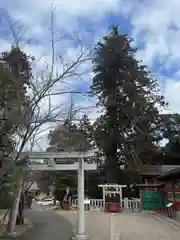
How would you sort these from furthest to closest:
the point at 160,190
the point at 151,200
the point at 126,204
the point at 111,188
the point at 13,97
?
the point at 111,188
the point at 126,204
the point at 151,200
the point at 160,190
the point at 13,97

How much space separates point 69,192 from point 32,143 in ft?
38.8

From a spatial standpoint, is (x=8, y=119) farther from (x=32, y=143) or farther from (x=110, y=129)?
(x=110, y=129)

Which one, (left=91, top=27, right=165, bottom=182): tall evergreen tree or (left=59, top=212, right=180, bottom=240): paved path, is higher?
(left=91, top=27, right=165, bottom=182): tall evergreen tree

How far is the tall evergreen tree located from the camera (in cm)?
2564

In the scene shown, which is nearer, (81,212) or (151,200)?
(81,212)

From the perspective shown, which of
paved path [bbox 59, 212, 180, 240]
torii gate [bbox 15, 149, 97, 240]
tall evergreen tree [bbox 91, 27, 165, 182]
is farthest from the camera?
tall evergreen tree [bbox 91, 27, 165, 182]

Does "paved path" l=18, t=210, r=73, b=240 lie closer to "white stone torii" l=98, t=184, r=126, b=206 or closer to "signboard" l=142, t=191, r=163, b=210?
"white stone torii" l=98, t=184, r=126, b=206

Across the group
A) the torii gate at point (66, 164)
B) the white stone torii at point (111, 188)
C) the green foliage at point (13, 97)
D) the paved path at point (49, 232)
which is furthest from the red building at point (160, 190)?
the green foliage at point (13, 97)

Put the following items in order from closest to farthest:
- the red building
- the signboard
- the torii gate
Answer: the torii gate
the red building
the signboard

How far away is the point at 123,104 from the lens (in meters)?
26.0

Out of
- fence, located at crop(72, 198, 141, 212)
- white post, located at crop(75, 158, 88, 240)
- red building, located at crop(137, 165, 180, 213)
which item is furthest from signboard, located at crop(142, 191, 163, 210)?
white post, located at crop(75, 158, 88, 240)

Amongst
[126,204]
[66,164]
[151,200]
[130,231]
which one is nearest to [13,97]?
[66,164]

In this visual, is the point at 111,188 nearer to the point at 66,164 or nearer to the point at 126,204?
the point at 126,204

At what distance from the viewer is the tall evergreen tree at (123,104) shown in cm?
2564
